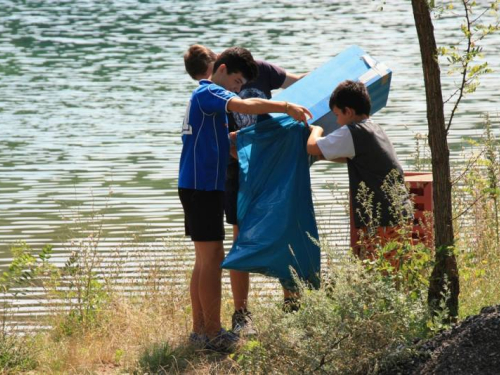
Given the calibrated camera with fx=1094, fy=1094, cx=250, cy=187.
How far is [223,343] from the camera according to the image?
601cm

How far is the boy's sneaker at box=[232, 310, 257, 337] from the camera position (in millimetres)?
6035

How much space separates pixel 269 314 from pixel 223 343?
1.09 m

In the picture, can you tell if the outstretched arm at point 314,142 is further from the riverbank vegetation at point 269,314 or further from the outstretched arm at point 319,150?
the riverbank vegetation at point 269,314

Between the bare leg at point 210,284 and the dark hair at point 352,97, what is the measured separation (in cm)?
103

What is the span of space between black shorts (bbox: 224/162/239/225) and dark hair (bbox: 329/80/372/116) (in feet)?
2.61

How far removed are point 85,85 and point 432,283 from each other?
16508 millimetres

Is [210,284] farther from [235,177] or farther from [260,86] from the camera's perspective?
[260,86]

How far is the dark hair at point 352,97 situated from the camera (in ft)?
19.7

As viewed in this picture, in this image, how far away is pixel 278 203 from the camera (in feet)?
19.6

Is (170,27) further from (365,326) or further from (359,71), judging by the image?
(365,326)

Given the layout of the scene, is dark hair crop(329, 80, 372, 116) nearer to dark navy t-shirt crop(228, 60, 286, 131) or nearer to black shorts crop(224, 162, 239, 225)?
dark navy t-shirt crop(228, 60, 286, 131)

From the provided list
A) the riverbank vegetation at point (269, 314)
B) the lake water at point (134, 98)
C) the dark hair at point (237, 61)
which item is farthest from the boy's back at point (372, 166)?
the lake water at point (134, 98)

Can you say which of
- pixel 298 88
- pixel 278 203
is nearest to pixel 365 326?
pixel 278 203

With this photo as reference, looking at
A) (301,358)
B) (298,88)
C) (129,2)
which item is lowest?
(129,2)
